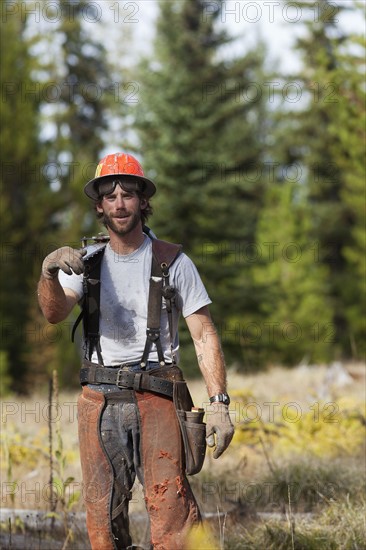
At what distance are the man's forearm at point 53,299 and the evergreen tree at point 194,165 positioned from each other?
572 inches

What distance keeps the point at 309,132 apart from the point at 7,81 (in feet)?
44.0

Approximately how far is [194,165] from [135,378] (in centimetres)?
1606

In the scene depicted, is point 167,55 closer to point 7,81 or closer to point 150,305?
point 7,81

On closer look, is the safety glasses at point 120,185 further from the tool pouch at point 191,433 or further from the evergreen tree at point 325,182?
the evergreen tree at point 325,182

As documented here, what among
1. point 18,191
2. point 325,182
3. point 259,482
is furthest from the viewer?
point 325,182

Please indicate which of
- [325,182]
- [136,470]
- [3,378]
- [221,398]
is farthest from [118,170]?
[325,182]

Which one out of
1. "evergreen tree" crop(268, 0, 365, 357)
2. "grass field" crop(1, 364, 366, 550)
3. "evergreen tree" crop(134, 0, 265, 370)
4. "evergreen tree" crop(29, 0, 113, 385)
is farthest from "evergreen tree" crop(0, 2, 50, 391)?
"evergreen tree" crop(268, 0, 365, 357)

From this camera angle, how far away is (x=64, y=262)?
3.60 meters

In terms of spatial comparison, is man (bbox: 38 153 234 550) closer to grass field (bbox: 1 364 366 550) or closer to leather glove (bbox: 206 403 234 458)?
leather glove (bbox: 206 403 234 458)

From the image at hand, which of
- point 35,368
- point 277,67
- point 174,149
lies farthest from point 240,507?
point 277,67

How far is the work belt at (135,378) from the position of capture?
3936 millimetres

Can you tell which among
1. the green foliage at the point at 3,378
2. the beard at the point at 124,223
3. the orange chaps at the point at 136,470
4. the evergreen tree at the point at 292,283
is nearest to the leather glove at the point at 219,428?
the orange chaps at the point at 136,470

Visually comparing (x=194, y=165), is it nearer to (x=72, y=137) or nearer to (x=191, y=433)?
(x=72, y=137)

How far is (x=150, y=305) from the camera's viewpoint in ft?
13.0
